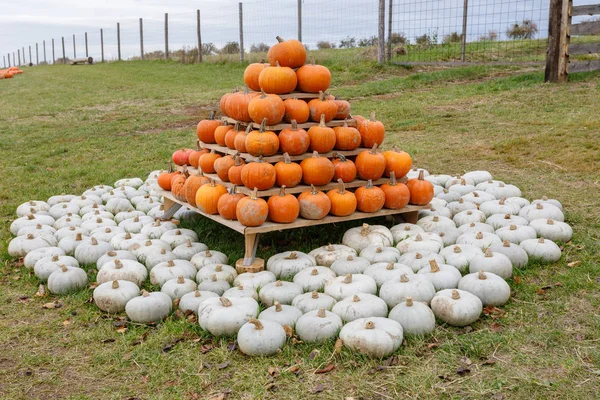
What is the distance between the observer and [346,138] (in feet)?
16.4

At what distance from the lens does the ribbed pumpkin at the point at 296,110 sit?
4.90 m

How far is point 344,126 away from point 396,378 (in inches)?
99.8

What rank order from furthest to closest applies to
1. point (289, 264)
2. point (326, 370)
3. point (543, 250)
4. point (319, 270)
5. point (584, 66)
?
point (584, 66) → point (543, 250) → point (289, 264) → point (319, 270) → point (326, 370)

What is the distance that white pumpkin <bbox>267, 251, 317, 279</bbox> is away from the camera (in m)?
4.32

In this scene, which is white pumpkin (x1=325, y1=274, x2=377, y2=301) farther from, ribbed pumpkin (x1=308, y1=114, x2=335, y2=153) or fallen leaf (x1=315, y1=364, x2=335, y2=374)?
ribbed pumpkin (x1=308, y1=114, x2=335, y2=153)

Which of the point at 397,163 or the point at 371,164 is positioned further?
the point at 397,163

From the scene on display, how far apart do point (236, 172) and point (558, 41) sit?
8.64 m

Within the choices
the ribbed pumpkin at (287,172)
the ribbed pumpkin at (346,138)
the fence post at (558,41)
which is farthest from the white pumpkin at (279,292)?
the fence post at (558,41)

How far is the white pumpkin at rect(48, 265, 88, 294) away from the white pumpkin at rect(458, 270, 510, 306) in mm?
2661

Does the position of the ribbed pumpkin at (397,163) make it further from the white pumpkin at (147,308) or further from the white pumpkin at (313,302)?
the white pumpkin at (147,308)

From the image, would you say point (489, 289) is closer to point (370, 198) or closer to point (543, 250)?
point (543, 250)

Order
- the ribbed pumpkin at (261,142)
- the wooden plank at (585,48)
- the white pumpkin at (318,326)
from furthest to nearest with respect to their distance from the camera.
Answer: the wooden plank at (585,48)
the ribbed pumpkin at (261,142)
the white pumpkin at (318,326)

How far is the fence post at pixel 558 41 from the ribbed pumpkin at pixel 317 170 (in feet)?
26.4

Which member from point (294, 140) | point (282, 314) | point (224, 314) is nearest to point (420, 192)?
point (294, 140)
